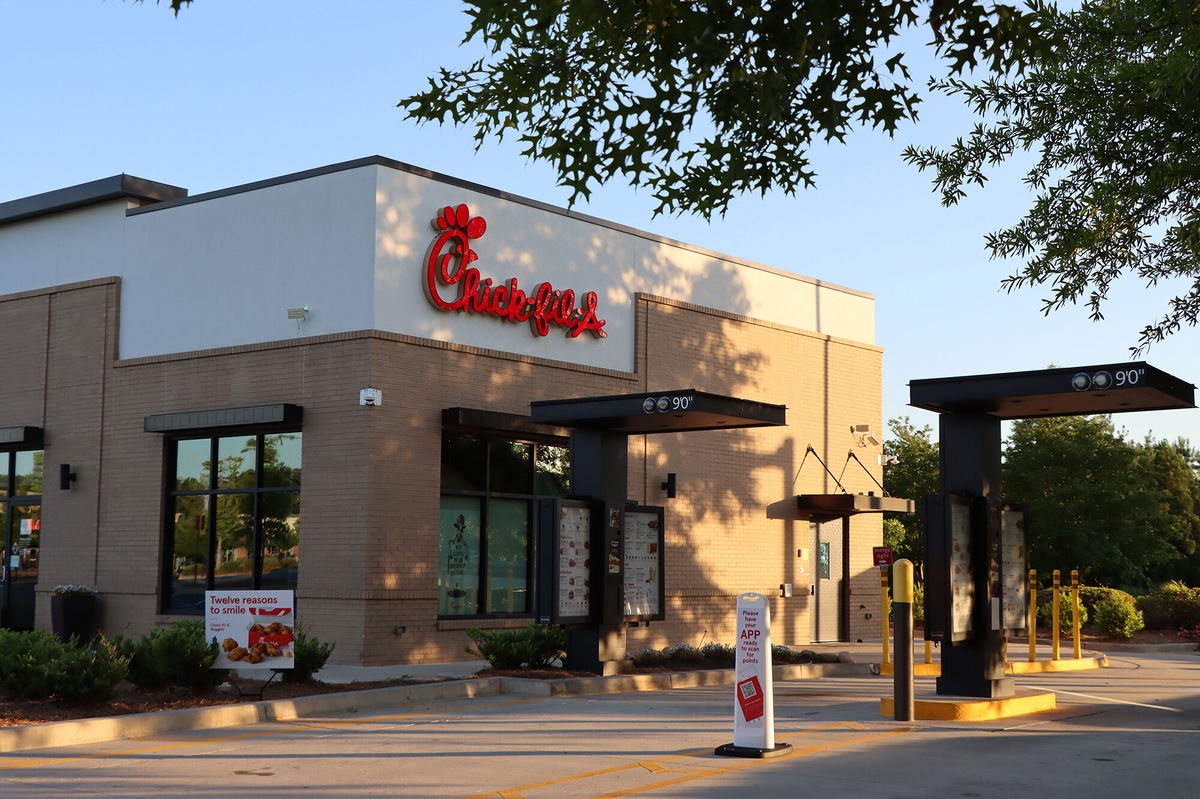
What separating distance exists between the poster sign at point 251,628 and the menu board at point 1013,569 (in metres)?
8.14

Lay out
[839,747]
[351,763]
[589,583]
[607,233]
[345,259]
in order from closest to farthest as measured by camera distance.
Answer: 1. [351,763]
2. [839,747]
3. [589,583]
4. [345,259]
5. [607,233]

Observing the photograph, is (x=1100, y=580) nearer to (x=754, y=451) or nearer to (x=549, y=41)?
(x=754, y=451)

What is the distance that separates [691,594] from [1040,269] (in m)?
12.9

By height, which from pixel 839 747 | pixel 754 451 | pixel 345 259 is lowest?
pixel 839 747

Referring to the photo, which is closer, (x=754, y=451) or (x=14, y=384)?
(x=14, y=384)

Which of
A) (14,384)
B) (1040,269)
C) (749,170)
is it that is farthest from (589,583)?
(14,384)

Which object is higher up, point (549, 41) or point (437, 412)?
point (549, 41)

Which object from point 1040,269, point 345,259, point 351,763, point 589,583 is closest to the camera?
point 351,763

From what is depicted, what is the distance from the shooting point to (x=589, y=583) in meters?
17.9

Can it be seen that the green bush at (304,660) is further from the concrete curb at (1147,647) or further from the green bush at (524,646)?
the concrete curb at (1147,647)

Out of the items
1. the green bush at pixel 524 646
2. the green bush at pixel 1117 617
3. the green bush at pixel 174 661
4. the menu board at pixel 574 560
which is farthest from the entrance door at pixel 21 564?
the green bush at pixel 1117 617

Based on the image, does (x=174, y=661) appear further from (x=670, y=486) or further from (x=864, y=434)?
(x=864, y=434)

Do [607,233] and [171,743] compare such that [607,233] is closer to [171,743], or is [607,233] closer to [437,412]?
[437,412]

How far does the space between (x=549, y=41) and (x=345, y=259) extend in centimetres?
1171
